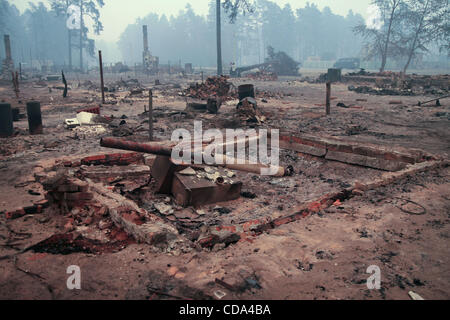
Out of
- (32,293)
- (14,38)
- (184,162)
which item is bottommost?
(32,293)

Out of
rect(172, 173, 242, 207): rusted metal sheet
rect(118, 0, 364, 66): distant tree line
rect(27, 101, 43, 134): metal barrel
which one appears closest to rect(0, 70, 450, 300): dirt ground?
rect(172, 173, 242, 207): rusted metal sheet

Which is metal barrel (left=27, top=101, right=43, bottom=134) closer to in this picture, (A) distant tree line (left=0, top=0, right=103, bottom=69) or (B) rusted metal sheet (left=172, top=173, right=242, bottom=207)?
(B) rusted metal sheet (left=172, top=173, right=242, bottom=207)

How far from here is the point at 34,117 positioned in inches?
399

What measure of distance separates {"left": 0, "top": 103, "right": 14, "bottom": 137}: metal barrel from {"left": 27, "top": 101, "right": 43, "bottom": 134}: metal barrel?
513 mm

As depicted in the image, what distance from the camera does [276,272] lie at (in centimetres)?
313

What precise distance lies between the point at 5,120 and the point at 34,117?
2.51 ft

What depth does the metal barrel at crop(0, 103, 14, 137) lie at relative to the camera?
9.73 m

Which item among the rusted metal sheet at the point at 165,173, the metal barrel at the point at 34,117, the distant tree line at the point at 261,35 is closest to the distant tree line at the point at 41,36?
the distant tree line at the point at 261,35

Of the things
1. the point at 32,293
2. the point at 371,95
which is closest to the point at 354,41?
the point at 371,95

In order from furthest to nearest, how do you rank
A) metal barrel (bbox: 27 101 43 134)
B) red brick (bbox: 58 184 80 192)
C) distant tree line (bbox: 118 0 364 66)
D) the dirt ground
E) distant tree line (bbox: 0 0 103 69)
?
distant tree line (bbox: 118 0 364 66)
distant tree line (bbox: 0 0 103 69)
metal barrel (bbox: 27 101 43 134)
red brick (bbox: 58 184 80 192)
the dirt ground

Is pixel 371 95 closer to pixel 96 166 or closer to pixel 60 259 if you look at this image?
pixel 96 166

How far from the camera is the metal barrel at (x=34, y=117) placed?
10.0 meters

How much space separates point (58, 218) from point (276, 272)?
3.00 m

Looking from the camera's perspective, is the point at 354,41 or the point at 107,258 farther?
the point at 354,41
